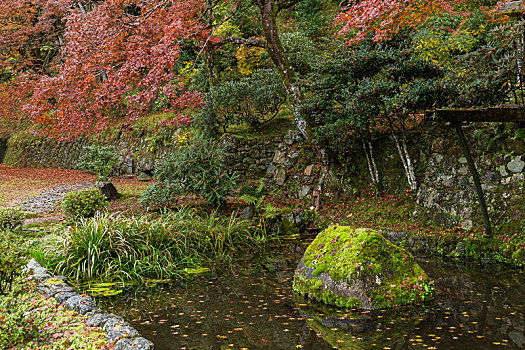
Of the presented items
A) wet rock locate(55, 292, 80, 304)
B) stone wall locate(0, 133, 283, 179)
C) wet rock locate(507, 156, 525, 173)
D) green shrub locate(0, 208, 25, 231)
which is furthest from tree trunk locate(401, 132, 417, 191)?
green shrub locate(0, 208, 25, 231)

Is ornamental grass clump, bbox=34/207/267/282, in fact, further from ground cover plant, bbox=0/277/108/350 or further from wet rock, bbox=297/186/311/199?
wet rock, bbox=297/186/311/199

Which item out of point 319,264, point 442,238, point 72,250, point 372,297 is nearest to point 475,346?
point 372,297

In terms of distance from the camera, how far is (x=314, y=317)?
15.9 ft

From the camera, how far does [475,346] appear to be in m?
3.89

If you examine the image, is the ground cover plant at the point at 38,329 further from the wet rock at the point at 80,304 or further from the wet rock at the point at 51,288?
the wet rock at the point at 51,288

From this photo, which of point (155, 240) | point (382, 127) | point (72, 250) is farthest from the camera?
point (382, 127)

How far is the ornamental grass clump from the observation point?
6223mm

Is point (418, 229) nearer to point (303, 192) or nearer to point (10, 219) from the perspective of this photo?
point (303, 192)

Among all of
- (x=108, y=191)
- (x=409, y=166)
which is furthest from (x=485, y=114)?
(x=108, y=191)

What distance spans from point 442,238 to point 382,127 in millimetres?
3188

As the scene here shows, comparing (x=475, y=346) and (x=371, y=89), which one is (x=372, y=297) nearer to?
(x=475, y=346)

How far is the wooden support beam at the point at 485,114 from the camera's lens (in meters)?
5.68

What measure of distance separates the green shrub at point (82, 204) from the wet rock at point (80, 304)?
4710mm

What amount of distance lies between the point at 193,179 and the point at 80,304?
5044mm
